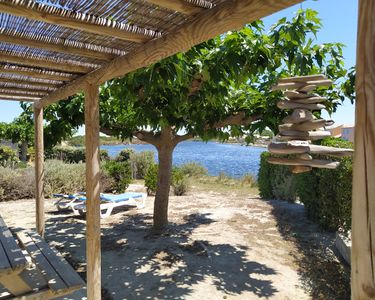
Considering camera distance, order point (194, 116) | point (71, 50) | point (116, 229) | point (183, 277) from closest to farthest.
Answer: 1. point (71, 50)
2. point (183, 277)
3. point (194, 116)
4. point (116, 229)

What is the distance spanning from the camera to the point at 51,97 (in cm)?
448

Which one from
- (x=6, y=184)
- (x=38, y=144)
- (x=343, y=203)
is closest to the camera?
(x=38, y=144)

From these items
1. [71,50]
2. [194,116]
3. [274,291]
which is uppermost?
[71,50]

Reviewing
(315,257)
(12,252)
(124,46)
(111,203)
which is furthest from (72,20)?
(111,203)

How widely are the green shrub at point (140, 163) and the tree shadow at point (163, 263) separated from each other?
8.82 metres

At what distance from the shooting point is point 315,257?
5188 mm

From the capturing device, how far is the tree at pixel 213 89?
9.41 feet

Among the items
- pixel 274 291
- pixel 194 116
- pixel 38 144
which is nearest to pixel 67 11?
pixel 194 116

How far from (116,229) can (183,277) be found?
9.11ft

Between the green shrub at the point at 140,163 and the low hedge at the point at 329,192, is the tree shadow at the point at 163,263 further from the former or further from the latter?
the green shrub at the point at 140,163

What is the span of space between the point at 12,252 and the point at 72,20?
219 centimetres

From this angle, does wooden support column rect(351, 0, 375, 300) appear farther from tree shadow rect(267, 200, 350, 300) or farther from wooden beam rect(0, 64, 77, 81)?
tree shadow rect(267, 200, 350, 300)

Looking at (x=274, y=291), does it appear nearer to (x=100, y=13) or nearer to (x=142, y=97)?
(x=142, y=97)

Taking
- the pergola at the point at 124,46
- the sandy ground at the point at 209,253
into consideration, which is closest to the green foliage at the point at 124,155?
the sandy ground at the point at 209,253
